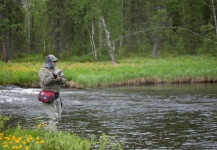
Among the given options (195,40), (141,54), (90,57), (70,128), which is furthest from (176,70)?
(141,54)

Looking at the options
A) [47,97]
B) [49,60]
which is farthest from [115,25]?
[47,97]

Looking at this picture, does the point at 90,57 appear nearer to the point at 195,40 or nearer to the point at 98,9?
the point at 98,9

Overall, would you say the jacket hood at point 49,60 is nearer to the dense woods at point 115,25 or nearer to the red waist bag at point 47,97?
the red waist bag at point 47,97

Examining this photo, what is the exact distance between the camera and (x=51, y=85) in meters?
9.74

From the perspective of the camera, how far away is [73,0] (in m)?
48.6

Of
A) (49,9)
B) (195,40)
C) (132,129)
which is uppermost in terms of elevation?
(49,9)

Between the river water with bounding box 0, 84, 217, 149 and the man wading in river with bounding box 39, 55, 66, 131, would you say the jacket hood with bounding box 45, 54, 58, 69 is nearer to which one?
the man wading in river with bounding box 39, 55, 66, 131

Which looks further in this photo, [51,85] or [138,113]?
[138,113]

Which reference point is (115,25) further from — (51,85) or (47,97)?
(47,97)

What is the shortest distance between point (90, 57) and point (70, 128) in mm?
30952

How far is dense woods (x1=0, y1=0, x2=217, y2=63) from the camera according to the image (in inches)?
1642

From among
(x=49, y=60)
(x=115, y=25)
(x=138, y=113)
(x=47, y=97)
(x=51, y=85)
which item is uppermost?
(x=115, y=25)

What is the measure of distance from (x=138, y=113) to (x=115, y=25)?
104 feet

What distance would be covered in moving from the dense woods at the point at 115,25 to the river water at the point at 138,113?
17096 mm
